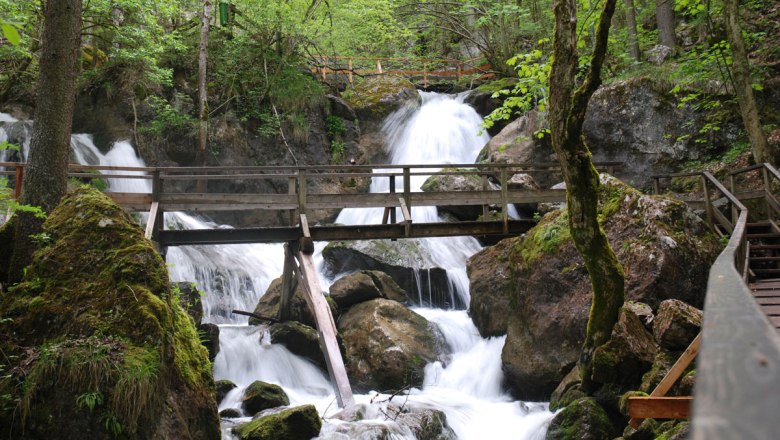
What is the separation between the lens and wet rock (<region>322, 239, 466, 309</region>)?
→ 14609 mm

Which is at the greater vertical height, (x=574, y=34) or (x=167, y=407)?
(x=574, y=34)

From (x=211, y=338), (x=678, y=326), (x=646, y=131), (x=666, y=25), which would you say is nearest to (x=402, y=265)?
(x=211, y=338)

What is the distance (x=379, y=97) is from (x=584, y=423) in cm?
1861

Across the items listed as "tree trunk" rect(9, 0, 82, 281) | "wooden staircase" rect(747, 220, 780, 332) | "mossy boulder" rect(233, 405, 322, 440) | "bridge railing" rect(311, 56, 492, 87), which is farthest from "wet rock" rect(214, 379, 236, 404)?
"bridge railing" rect(311, 56, 492, 87)

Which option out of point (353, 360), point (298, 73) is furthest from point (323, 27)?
point (353, 360)

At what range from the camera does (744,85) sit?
11.7m

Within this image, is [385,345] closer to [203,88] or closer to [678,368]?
[678,368]

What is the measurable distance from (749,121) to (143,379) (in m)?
11.9

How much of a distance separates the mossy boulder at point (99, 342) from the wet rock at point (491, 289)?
21.2ft

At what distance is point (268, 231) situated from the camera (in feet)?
36.7

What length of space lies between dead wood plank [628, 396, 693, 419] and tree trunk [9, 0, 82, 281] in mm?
6097

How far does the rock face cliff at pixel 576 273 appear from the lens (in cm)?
840

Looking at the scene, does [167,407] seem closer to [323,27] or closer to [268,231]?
[268,231]

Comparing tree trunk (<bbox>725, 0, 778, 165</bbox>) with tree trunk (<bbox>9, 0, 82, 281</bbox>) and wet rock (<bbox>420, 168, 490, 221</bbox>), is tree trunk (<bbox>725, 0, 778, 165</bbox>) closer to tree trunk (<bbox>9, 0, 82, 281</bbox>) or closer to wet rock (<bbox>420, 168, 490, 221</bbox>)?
wet rock (<bbox>420, 168, 490, 221</bbox>)
